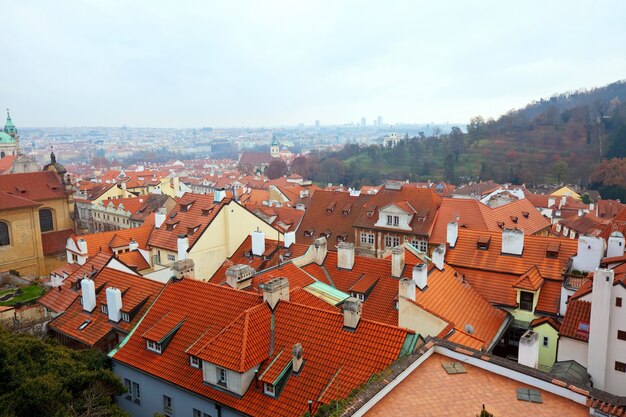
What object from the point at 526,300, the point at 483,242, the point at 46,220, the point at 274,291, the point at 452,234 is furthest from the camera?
the point at 46,220

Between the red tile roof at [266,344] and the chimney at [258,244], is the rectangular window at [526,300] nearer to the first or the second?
the red tile roof at [266,344]

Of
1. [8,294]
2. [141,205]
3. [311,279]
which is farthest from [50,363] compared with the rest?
[141,205]

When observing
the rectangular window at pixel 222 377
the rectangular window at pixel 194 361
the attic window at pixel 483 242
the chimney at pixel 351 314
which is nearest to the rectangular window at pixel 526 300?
the attic window at pixel 483 242

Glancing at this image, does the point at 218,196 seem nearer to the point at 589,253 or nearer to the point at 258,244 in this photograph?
the point at 258,244

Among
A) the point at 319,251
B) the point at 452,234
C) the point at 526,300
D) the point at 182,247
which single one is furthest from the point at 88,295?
the point at 526,300

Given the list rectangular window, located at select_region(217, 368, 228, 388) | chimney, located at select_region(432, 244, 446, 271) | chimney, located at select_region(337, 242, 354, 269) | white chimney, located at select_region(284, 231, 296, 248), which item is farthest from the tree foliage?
chimney, located at select_region(432, 244, 446, 271)

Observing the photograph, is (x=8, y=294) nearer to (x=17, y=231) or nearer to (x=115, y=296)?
(x=17, y=231)
